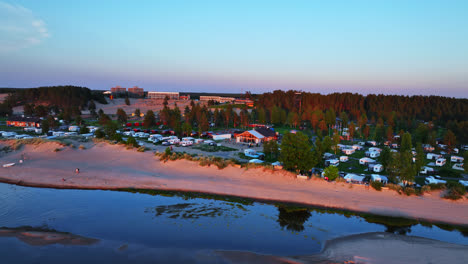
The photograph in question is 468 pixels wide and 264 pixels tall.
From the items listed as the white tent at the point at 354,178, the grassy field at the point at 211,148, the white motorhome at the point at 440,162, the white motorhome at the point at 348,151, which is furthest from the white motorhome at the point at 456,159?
the grassy field at the point at 211,148

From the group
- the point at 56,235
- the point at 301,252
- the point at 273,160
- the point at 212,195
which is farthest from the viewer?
the point at 273,160

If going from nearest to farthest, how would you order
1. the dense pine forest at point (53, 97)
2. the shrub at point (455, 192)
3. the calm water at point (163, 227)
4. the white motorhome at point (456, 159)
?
the calm water at point (163, 227)
the shrub at point (455, 192)
the white motorhome at point (456, 159)
the dense pine forest at point (53, 97)

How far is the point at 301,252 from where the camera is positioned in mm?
10633

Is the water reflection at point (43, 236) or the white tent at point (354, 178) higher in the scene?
the white tent at point (354, 178)

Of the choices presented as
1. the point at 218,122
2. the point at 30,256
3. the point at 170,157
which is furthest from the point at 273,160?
the point at 218,122

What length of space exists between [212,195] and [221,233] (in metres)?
4.56

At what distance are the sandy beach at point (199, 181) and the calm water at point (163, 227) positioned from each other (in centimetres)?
130

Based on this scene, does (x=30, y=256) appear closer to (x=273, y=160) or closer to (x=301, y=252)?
(x=301, y=252)

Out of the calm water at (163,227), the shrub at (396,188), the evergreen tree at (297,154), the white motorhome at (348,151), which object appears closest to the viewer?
the calm water at (163,227)

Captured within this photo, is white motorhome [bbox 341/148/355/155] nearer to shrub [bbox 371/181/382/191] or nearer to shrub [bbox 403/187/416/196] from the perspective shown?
shrub [bbox 371/181/382/191]

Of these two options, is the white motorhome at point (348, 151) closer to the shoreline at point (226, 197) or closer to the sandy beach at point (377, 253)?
the shoreline at point (226, 197)

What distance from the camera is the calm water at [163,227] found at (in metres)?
10.3

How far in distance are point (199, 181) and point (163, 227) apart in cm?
624

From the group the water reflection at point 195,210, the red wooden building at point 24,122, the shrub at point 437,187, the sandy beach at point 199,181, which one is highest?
the red wooden building at point 24,122
